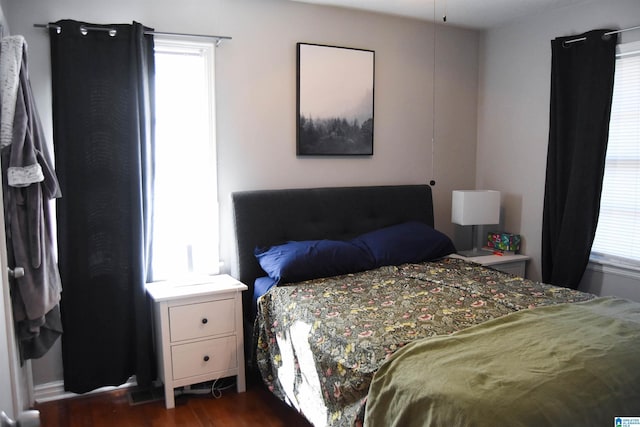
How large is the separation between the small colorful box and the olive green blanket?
1809 millimetres

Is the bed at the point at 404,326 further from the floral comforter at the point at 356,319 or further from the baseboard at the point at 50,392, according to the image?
the baseboard at the point at 50,392

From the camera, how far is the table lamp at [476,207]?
3582 mm

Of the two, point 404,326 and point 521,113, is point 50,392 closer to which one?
point 404,326

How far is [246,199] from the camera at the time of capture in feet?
10.0

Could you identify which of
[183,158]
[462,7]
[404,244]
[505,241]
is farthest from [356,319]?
[462,7]

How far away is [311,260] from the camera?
9.18 ft

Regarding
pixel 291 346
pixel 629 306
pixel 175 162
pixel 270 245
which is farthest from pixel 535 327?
pixel 175 162

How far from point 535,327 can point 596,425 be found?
0.54 meters

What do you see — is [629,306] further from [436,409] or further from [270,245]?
[270,245]

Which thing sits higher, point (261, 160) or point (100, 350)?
point (261, 160)

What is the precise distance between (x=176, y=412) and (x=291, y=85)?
7.09ft

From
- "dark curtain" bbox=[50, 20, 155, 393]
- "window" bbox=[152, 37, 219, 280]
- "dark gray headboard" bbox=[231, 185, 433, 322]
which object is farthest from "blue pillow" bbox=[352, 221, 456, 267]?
"dark curtain" bbox=[50, 20, 155, 393]

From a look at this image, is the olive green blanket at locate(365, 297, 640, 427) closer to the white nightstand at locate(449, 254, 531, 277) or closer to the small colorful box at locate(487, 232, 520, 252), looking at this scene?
the white nightstand at locate(449, 254, 531, 277)

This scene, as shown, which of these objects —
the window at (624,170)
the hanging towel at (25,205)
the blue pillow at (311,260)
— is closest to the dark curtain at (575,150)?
the window at (624,170)
